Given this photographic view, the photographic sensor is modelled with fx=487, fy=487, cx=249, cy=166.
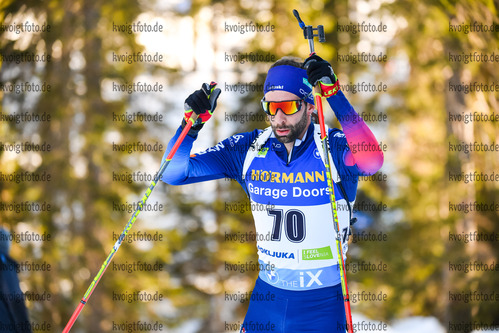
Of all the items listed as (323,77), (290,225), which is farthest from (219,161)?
(323,77)

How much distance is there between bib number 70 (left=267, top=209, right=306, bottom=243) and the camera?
122 inches

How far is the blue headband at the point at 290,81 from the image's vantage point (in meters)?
3.21

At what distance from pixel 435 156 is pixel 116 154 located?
724cm

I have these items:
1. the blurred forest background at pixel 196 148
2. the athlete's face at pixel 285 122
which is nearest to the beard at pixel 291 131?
the athlete's face at pixel 285 122

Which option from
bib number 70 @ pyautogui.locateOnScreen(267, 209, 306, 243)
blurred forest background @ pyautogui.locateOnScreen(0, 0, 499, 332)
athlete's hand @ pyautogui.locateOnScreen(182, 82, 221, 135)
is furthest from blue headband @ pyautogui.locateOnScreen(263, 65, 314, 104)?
blurred forest background @ pyautogui.locateOnScreen(0, 0, 499, 332)

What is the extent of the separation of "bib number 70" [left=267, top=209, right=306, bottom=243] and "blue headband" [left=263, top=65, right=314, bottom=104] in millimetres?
781

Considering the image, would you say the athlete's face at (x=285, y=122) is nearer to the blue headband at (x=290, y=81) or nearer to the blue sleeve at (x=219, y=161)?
the blue headband at (x=290, y=81)

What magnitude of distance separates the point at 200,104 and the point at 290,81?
0.62m

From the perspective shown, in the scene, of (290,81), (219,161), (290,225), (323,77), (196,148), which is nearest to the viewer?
(323,77)

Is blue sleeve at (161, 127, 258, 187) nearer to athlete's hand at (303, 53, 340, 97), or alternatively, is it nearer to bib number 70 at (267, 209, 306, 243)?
bib number 70 at (267, 209, 306, 243)

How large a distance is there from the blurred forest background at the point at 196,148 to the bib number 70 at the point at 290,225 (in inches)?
204

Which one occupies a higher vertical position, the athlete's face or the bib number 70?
the athlete's face

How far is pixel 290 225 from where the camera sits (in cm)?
312

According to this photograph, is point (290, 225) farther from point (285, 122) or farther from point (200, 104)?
point (200, 104)
